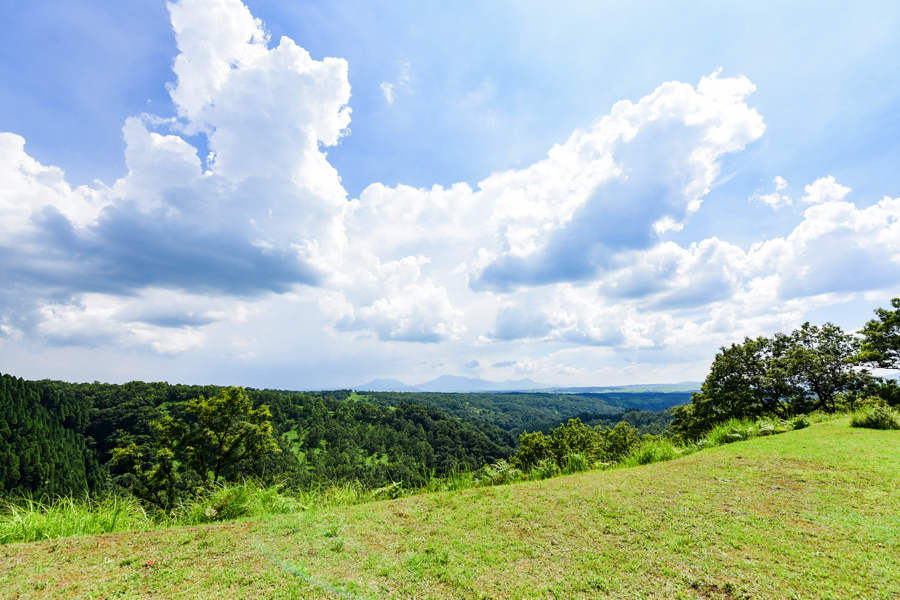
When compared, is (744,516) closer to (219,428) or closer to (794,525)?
(794,525)

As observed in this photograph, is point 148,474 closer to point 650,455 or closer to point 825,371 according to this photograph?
point 650,455

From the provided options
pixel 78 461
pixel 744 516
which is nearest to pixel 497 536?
pixel 744 516

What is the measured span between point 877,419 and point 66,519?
2114cm

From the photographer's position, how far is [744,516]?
4.78 metres

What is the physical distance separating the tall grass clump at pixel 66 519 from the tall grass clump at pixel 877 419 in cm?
1977

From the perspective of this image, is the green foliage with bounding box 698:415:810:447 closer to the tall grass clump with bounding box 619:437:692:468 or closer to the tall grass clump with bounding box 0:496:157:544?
the tall grass clump with bounding box 619:437:692:468

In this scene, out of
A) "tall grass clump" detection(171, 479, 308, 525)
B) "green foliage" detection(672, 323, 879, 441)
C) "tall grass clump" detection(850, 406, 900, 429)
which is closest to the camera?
"tall grass clump" detection(171, 479, 308, 525)

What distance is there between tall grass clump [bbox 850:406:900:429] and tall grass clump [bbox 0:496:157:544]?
64.9 ft

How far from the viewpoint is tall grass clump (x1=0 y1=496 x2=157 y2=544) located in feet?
16.9

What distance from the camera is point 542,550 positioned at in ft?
13.9

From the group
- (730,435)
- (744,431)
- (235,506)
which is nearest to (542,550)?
(235,506)

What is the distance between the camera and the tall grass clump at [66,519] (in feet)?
16.9

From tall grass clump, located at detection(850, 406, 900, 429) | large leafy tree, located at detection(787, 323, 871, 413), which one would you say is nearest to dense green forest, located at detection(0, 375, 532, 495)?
large leafy tree, located at detection(787, 323, 871, 413)

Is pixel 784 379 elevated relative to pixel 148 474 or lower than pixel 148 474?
elevated
